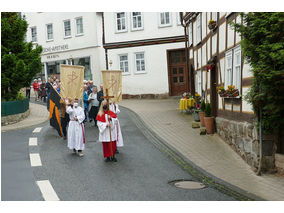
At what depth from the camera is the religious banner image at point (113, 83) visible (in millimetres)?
10586

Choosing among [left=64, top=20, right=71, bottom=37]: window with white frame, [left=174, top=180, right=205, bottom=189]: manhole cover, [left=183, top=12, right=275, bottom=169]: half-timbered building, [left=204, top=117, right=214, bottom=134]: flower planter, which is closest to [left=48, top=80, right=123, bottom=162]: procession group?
[left=174, top=180, right=205, bottom=189]: manhole cover

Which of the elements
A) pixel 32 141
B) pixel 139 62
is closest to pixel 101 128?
pixel 32 141

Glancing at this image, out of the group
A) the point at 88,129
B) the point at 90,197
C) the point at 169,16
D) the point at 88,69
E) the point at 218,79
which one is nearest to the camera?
the point at 90,197

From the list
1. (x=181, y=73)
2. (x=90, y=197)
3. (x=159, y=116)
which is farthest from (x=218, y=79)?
(x=181, y=73)

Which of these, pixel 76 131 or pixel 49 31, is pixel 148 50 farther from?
pixel 76 131

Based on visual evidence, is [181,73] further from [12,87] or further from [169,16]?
[12,87]

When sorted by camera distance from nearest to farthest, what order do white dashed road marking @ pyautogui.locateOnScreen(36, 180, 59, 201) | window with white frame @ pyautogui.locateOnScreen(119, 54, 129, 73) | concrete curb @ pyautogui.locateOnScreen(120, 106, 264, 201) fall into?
white dashed road marking @ pyautogui.locateOnScreen(36, 180, 59, 201) → concrete curb @ pyautogui.locateOnScreen(120, 106, 264, 201) → window with white frame @ pyautogui.locateOnScreen(119, 54, 129, 73)

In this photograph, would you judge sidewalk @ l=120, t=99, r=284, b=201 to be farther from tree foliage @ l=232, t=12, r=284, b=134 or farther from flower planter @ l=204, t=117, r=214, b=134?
tree foliage @ l=232, t=12, r=284, b=134

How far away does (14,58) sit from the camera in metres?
17.6

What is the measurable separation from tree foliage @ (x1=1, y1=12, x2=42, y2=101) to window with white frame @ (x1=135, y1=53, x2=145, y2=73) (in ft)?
32.2

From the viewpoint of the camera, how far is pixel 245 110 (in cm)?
1018

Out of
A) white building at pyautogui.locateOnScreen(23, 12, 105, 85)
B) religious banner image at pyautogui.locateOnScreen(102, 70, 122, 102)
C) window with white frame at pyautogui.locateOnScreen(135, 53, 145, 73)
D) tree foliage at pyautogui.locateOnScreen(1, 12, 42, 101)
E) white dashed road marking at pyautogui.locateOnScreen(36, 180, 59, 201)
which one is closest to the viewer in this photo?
white dashed road marking at pyautogui.locateOnScreen(36, 180, 59, 201)

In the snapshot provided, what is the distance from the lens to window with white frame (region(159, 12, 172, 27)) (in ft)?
86.5

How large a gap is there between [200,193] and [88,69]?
24799 millimetres
